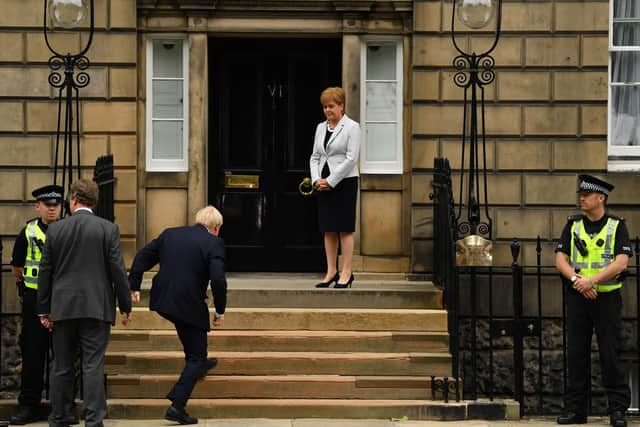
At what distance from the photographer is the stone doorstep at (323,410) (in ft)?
38.1

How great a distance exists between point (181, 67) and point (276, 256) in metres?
2.34

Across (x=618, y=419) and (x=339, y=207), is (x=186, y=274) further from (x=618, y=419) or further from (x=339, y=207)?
(x=618, y=419)

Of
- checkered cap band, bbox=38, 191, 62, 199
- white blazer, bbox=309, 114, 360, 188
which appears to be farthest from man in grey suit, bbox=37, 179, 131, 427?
white blazer, bbox=309, 114, 360, 188

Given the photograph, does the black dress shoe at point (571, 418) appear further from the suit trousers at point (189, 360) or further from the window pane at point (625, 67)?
the window pane at point (625, 67)

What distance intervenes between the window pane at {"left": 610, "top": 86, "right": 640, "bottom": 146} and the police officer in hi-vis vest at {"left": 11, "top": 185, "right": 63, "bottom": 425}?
663 cm

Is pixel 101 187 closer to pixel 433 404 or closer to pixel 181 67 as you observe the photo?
pixel 181 67

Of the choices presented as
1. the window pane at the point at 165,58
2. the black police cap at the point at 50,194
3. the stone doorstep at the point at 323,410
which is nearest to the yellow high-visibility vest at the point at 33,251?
the black police cap at the point at 50,194

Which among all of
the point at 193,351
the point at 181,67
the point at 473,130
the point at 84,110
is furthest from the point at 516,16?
the point at 193,351

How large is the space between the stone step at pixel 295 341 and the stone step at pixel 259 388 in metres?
0.57

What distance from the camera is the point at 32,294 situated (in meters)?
11.5

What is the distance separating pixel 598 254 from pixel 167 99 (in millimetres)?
5660

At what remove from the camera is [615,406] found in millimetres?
11414

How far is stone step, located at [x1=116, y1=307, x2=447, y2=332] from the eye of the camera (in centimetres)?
1280

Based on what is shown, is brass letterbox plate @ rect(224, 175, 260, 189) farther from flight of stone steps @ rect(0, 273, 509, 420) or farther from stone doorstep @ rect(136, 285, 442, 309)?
stone doorstep @ rect(136, 285, 442, 309)
